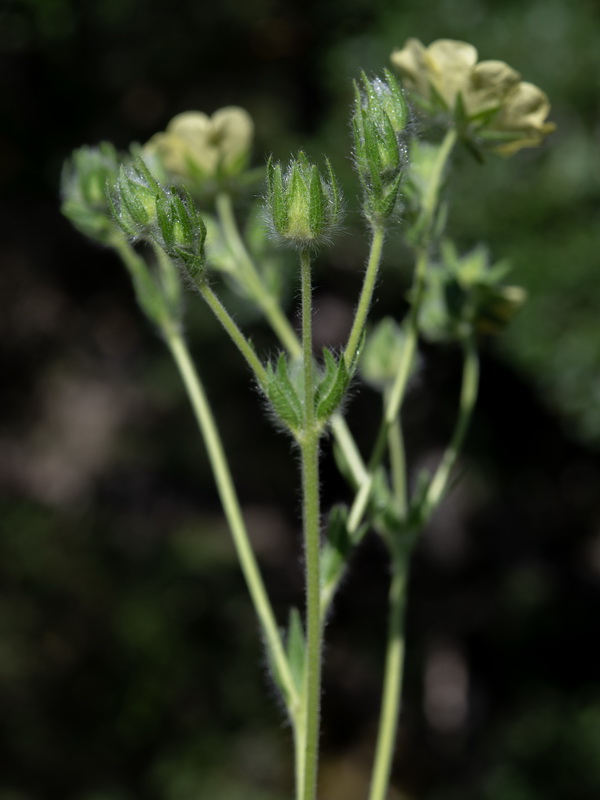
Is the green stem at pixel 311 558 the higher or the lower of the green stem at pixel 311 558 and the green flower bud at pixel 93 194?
the lower

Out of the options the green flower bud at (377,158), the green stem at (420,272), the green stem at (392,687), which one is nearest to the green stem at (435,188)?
the green stem at (420,272)

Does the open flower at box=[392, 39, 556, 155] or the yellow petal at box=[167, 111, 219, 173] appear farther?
the yellow petal at box=[167, 111, 219, 173]

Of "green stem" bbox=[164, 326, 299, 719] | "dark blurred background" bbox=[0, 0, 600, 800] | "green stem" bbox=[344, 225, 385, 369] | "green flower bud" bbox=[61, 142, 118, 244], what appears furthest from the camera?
"dark blurred background" bbox=[0, 0, 600, 800]

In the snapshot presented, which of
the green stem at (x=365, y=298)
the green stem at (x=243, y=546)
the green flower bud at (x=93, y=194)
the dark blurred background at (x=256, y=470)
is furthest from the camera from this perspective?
the dark blurred background at (x=256, y=470)

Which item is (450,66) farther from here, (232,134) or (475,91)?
(232,134)

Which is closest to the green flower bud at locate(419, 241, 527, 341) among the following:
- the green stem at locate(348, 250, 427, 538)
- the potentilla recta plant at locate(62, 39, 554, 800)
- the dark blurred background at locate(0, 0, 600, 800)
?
the potentilla recta plant at locate(62, 39, 554, 800)

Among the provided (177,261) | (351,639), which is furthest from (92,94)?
(177,261)

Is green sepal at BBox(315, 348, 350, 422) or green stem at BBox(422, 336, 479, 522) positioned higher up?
green sepal at BBox(315, 348, 350, 422)

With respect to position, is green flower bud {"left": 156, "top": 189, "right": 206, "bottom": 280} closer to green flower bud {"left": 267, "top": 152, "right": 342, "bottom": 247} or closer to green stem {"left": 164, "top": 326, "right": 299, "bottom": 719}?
green flower bud {"left": 267, "top": 152, "right": 342, "bottom": 247}

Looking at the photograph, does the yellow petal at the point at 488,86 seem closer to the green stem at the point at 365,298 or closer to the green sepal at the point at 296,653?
the green stem at the point at 365,298
